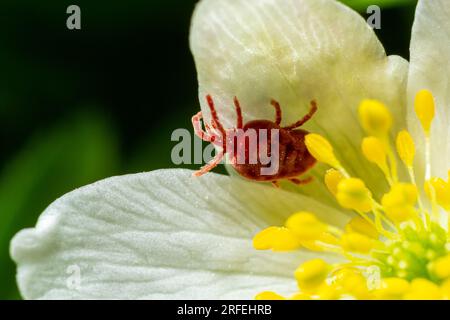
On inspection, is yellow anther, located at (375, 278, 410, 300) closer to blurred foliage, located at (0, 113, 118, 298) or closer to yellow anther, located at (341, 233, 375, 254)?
yellow anther, located at (341, 233, 375, 254)

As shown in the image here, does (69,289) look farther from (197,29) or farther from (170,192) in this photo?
(197,29)

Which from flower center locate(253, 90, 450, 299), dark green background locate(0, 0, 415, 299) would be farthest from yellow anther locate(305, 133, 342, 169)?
dark green background locate(0, 0, 415, 299)

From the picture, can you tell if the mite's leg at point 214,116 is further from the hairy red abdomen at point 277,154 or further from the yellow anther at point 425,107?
the yellow anther at point 425,107

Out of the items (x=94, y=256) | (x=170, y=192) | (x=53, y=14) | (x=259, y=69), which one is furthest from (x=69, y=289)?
(x=53, y=14)

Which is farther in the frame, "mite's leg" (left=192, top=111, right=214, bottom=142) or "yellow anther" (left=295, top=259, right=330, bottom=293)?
"mite's leg" (left=192, top=111, right=214, bottom=142)

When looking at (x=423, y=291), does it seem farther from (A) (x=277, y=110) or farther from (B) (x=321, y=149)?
(A) (x=277, y=110)

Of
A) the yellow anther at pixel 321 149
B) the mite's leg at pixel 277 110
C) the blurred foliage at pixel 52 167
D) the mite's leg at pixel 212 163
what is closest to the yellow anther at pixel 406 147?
the yellow anther at pixel 321 149
